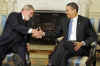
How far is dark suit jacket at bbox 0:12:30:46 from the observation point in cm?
427

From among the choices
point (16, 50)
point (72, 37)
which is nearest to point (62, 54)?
point (72, 37)

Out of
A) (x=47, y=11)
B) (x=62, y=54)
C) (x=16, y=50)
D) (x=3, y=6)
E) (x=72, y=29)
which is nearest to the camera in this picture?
(x=62, y=54)

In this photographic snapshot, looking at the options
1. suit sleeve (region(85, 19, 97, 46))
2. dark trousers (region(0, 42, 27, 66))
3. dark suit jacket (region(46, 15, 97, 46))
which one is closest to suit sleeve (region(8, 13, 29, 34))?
dark trousers (region(0, 42, 27, 66))

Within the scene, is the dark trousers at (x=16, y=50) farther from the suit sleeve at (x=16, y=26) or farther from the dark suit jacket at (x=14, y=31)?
the suit sleeve at (x=16, y=26)

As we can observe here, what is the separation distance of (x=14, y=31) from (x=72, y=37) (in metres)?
0.86

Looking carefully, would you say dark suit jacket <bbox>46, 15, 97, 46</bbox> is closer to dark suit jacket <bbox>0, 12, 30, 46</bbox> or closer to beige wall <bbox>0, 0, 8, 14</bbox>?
dark suit jacket <bbox>0, 12, 30, 46</bbox>

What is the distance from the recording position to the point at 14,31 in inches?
171

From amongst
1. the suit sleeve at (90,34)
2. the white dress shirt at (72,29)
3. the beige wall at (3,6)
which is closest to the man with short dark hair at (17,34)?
the white dress shirt at (72,29)

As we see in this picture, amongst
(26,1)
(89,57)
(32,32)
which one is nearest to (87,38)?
(89,57)

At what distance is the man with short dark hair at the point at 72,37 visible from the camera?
4.27 metres

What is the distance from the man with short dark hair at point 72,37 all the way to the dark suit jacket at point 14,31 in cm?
47

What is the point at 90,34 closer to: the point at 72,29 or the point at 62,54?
the point at 72,29

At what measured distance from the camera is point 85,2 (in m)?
6.94

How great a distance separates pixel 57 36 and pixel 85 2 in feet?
8.18
